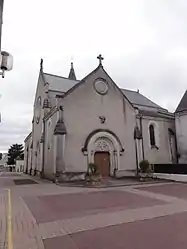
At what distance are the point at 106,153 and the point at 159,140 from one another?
765 cm

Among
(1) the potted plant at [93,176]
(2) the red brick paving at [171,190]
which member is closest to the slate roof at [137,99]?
(1) the potted plant at [93,176]

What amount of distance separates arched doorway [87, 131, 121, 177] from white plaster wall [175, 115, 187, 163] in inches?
341

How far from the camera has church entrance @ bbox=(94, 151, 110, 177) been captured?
22281 mm

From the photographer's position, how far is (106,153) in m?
22.6

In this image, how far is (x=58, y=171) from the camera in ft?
64.5

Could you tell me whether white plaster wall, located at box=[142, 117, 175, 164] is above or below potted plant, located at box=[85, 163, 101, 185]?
above

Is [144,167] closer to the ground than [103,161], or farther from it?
closer to the ground

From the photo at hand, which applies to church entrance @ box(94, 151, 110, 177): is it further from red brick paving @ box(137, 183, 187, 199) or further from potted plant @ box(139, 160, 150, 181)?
→ red brick paving @ box(137, 183, 187, 199)

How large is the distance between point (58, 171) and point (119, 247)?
608 inches

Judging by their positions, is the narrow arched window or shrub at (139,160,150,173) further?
the narrow arched window

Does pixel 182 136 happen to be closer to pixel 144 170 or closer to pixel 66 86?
pixel 144 170

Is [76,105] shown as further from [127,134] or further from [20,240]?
[20,240]

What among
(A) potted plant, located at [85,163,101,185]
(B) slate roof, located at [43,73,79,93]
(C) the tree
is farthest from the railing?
(C) the tree

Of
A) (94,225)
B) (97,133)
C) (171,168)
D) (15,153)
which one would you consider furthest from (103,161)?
(15,153)
